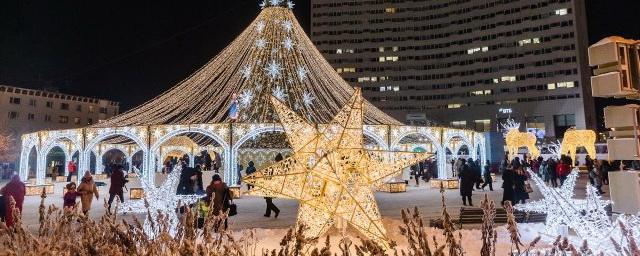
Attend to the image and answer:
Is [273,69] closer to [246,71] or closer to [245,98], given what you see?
[246,71]

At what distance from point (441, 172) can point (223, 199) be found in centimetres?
1569

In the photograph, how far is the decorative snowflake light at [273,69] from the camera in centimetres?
2022

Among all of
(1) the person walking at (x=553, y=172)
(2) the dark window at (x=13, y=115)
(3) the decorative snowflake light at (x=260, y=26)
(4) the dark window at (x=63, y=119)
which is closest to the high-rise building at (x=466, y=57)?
(1) the person walking at (x=553, y=172)

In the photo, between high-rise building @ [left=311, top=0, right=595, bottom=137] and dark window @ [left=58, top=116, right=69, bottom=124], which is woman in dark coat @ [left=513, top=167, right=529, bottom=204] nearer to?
high-rise building @ [left=311, top=0, right=595, bottom=137]

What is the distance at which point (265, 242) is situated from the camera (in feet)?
26.5

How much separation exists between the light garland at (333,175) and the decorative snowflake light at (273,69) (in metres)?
13.2

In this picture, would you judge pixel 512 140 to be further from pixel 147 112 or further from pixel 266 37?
pixel 147 112

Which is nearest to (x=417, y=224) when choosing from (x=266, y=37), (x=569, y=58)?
(x=266, y=37)

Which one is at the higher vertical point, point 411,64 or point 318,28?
point 318,28

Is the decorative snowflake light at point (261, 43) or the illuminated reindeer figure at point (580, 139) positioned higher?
the decorative snowflake light at point (261, 43)

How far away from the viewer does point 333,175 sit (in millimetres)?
6531

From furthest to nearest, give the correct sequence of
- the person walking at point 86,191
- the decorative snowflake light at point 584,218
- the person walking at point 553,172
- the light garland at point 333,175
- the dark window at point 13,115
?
the dark window at point 13,115 < the person walking at point 553,172 < the person walking at point 86,191 < the light garland at point 333,175 < the decorative snowflake light at point 584,218

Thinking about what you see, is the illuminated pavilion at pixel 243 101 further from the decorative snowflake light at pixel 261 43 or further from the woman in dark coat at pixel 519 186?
the woman in dark coat at pixel 519 186

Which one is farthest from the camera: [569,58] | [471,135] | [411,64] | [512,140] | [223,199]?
[411,64]
